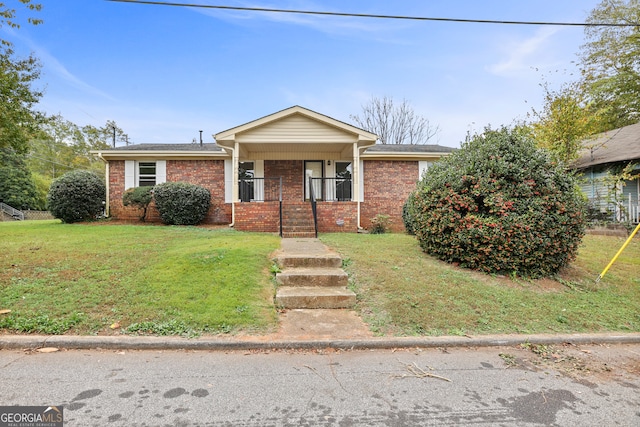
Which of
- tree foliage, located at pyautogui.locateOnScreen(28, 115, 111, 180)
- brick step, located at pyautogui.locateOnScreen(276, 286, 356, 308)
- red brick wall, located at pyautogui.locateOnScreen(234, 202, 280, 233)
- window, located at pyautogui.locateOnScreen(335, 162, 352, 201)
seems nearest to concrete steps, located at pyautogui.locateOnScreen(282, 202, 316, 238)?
red brick wall, located at pyautogui.locateOnScreen(234, 202, 280, 233)

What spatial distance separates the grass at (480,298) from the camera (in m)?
3.96

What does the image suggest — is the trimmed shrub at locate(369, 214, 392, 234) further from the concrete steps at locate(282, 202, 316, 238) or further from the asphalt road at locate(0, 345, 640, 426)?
the asphalt road at locate(0, 345, 640, 426)

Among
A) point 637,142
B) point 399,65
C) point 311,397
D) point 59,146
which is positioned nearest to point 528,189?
point 311,397

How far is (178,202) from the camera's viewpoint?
11.1m

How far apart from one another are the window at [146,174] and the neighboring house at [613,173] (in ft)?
53.6

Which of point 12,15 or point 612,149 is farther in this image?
point 612,149

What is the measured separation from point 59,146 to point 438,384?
50596 millimetres

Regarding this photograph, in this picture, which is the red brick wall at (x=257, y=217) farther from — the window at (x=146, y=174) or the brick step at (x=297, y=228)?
the window at (x=146, y=174)

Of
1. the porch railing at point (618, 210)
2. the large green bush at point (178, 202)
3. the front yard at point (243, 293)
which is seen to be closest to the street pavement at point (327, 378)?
the front yard at point (243, 293)

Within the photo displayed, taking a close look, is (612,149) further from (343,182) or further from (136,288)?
(136,288)

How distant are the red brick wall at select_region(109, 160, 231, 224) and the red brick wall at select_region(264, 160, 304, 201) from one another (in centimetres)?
193

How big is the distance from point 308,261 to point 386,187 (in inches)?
331

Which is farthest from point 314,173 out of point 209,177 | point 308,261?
point 308,261

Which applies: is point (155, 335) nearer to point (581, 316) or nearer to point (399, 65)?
point (581, 316)
